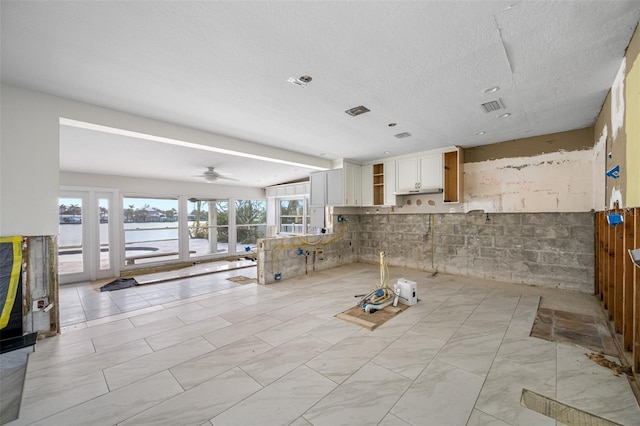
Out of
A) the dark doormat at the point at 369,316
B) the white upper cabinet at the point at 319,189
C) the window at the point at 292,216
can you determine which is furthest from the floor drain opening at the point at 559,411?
the window at the point at 292,216

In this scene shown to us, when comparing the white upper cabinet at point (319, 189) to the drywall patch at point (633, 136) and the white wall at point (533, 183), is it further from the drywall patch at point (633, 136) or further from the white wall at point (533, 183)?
the drywall patch at point (633, 136)

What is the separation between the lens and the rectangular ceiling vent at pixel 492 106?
315 centimetres

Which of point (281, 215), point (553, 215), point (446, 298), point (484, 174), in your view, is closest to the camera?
point (446, 298)

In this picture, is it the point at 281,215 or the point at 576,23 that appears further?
the point at 281,215

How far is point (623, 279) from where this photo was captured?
2.42 metres

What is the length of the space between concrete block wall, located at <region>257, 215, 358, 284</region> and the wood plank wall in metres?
4.61

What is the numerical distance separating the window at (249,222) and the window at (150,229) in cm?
196

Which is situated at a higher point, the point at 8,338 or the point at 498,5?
the point at 498,5

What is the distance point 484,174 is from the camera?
507cm

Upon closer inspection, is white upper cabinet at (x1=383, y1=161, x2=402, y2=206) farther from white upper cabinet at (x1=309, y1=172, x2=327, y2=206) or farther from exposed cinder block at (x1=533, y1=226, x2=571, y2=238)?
exposed cinder block at (x1=533, y1=226, x2=571, y2=238)

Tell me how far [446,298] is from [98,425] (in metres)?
4.18

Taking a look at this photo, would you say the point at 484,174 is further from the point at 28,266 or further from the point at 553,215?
the point at 28,266

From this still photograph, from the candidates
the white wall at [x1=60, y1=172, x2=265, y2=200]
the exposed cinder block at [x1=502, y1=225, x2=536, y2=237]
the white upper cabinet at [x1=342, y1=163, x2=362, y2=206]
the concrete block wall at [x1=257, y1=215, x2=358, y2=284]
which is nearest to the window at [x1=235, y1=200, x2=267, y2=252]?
the white wall at [x1=60, y1=172, x2=265, y2=200]

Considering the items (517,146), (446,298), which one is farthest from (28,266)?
(517,146)
